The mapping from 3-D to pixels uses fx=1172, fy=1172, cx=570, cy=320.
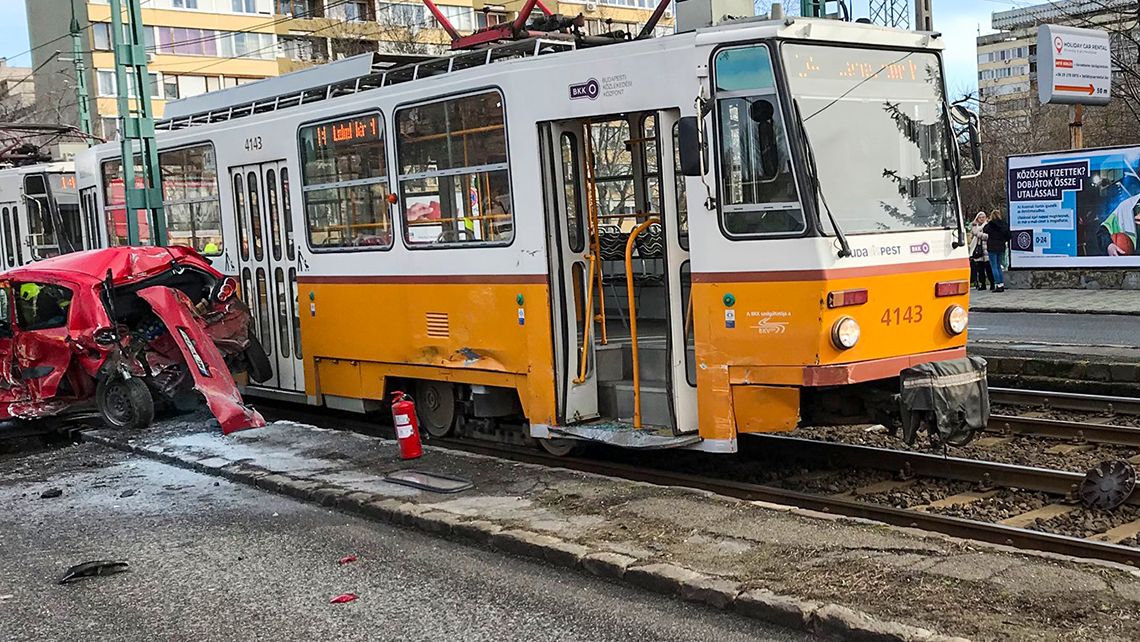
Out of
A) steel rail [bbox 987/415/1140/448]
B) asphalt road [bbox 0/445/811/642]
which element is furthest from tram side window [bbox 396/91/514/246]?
steel rail [bbox 987/415/1140/448]

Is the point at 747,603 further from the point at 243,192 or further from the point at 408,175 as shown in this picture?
the point at 243,192

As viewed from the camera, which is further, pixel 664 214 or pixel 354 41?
pixel 354 41

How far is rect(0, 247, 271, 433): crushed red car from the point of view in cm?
1131

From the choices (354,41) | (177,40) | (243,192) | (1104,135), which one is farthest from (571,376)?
(177,40)

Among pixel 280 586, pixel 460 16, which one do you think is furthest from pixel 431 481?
pixel 460 16

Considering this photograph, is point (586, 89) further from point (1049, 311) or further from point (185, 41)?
point (185, 41)

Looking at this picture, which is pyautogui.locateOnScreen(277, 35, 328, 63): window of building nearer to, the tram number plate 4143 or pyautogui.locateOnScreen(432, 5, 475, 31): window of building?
pyautogui.locateOnScreen(432, 5, 475, 31): window of building

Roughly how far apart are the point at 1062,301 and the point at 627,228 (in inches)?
507

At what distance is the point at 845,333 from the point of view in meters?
7.55

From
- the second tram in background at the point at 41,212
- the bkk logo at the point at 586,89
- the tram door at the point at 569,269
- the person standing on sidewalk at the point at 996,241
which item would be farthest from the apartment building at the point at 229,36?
the bkk logo at the point at 586,89

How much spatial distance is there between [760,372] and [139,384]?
655 centimetres

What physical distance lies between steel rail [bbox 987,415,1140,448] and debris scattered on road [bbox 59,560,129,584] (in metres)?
A: 7.27

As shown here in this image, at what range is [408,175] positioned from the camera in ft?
32.4

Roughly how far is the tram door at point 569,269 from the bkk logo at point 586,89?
35 cm
